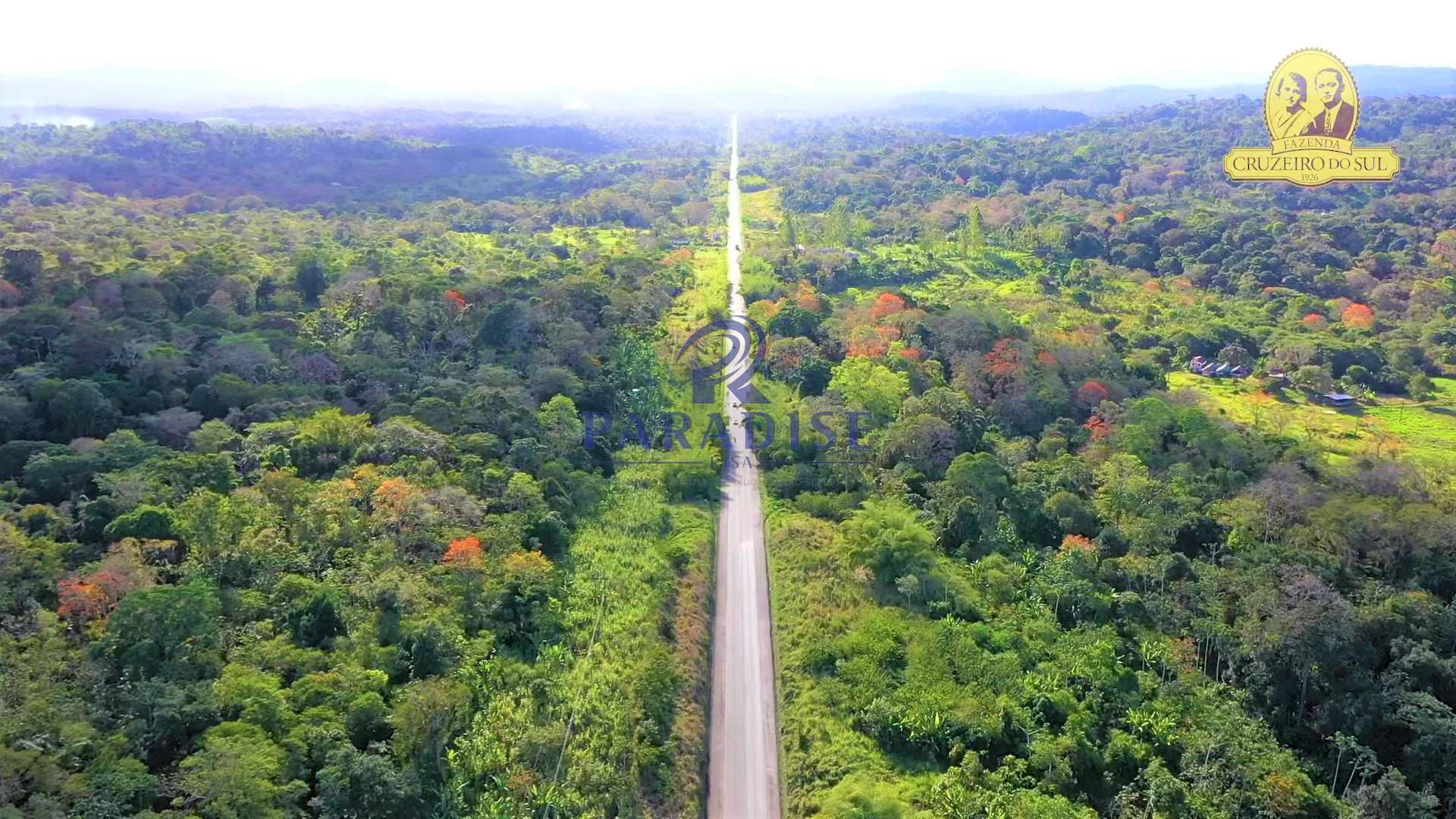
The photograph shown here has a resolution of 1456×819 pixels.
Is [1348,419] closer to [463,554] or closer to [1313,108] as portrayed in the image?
[1313,108]

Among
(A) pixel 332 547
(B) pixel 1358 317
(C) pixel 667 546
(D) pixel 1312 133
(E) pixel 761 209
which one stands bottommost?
(C) pixel 667 546

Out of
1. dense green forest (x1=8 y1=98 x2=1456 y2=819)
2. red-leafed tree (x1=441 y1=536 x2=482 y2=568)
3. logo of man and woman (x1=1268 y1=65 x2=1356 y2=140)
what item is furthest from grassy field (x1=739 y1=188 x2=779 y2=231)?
red-leafed tree (x1=441 y1=536 x2=482 y2=568)

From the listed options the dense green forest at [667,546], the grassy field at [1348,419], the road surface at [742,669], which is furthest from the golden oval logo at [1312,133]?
the road surface at [742,669]

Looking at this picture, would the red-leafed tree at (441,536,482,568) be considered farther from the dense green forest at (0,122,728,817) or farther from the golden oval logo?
the golden oval logo

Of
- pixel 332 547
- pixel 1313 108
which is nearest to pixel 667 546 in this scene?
pixel 332 547

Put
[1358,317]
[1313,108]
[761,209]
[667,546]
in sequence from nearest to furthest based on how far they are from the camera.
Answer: [667,546]
[1358,317]
[1313,108]
[761,209]
